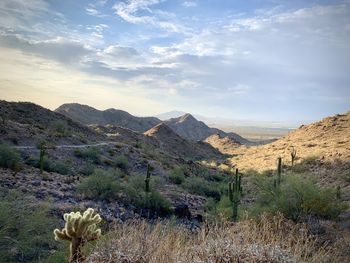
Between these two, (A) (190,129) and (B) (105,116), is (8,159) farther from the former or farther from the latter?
(A) (190,129)

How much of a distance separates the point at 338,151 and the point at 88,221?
36.5 m

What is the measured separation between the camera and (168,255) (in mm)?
8008

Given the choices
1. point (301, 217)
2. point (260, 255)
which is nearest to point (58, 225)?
point (260, 255)

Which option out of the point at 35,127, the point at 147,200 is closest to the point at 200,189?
the point at 147,200

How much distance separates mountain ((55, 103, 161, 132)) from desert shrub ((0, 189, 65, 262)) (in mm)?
96291

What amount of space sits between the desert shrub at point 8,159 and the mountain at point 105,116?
266ft

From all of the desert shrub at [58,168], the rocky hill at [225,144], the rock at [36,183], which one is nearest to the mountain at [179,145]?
the rocky hill at [225,144]

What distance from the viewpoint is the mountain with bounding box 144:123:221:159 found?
242 ft

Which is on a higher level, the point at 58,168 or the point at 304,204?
the point at 304,204

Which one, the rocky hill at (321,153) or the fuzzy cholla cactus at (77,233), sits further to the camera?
the rocky hill at (321,153)

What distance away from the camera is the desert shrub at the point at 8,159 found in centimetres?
2331

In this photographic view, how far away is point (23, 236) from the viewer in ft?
30.3

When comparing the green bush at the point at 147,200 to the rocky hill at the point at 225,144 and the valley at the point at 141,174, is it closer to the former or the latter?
the valley at the point at 141,174

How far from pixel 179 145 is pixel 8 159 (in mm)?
54493
